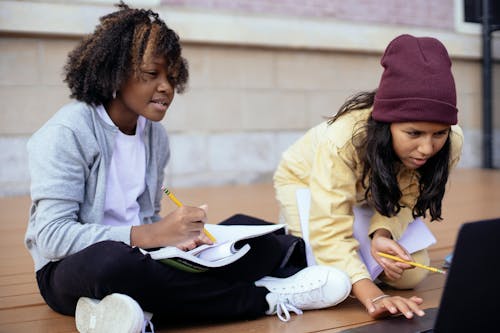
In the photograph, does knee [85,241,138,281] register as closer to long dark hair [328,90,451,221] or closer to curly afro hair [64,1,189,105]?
curly afro hair [64,1,189,105]

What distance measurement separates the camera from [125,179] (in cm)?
218

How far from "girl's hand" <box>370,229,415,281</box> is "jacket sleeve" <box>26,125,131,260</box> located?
30.3 inches

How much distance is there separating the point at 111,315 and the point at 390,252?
0.87m

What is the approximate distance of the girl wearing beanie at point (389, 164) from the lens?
76.7 inches

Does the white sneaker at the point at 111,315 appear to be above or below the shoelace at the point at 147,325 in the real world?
above

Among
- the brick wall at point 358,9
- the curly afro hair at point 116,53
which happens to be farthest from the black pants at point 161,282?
the brick wall at point 358,9

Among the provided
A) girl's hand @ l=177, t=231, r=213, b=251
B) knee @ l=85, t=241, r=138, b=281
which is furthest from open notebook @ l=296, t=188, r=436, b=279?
knee @ l=85, t=241, r=138, b=281

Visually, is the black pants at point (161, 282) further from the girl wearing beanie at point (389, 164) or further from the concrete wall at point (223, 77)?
the concrete wall at point (223, 77)

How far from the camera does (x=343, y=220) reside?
6.97 feet

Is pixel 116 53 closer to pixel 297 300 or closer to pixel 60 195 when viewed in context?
pixel 60 195

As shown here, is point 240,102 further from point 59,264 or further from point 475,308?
point 475,308

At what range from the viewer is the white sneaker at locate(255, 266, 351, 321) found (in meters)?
2.04

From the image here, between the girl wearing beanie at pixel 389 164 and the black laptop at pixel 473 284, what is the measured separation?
461mm

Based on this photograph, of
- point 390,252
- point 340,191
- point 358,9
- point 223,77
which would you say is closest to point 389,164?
point 340,191
